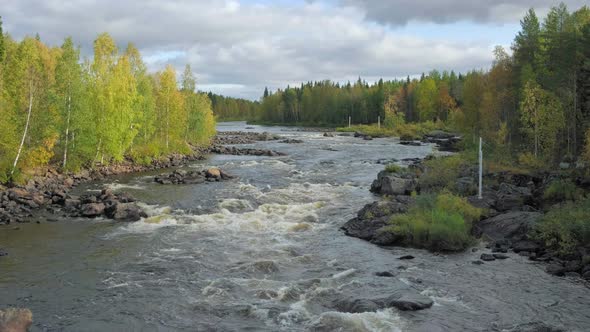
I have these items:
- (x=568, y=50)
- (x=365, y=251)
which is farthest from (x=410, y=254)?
(x=568, y=50)

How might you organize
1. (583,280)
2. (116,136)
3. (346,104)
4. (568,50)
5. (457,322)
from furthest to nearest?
(346,104), (116,136), (568,50), (583,280), (457,322)

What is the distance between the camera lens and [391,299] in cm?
1459

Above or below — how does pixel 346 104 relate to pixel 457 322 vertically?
above

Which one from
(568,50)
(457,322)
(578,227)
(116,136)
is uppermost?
(568,50)

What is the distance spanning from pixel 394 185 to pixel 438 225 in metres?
12.5

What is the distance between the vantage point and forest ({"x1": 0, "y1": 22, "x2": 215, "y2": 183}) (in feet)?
111

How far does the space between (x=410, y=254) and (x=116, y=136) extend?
31.1 metres

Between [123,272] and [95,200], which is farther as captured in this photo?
[95,200]

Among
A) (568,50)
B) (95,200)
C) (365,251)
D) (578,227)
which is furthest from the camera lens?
(568,50)

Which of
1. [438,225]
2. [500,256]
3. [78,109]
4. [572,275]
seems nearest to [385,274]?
[438,225]

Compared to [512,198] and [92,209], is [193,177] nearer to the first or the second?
[92,209]

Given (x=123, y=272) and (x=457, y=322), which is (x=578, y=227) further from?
(x=123, y=272)

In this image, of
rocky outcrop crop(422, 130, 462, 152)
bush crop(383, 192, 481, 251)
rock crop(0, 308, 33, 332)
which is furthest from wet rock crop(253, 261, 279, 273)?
rocky outcrop crop(422, 130, 462, 152)

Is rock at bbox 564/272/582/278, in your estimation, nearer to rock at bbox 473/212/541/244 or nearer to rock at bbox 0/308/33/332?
rock at bbox 473/212/541/244
